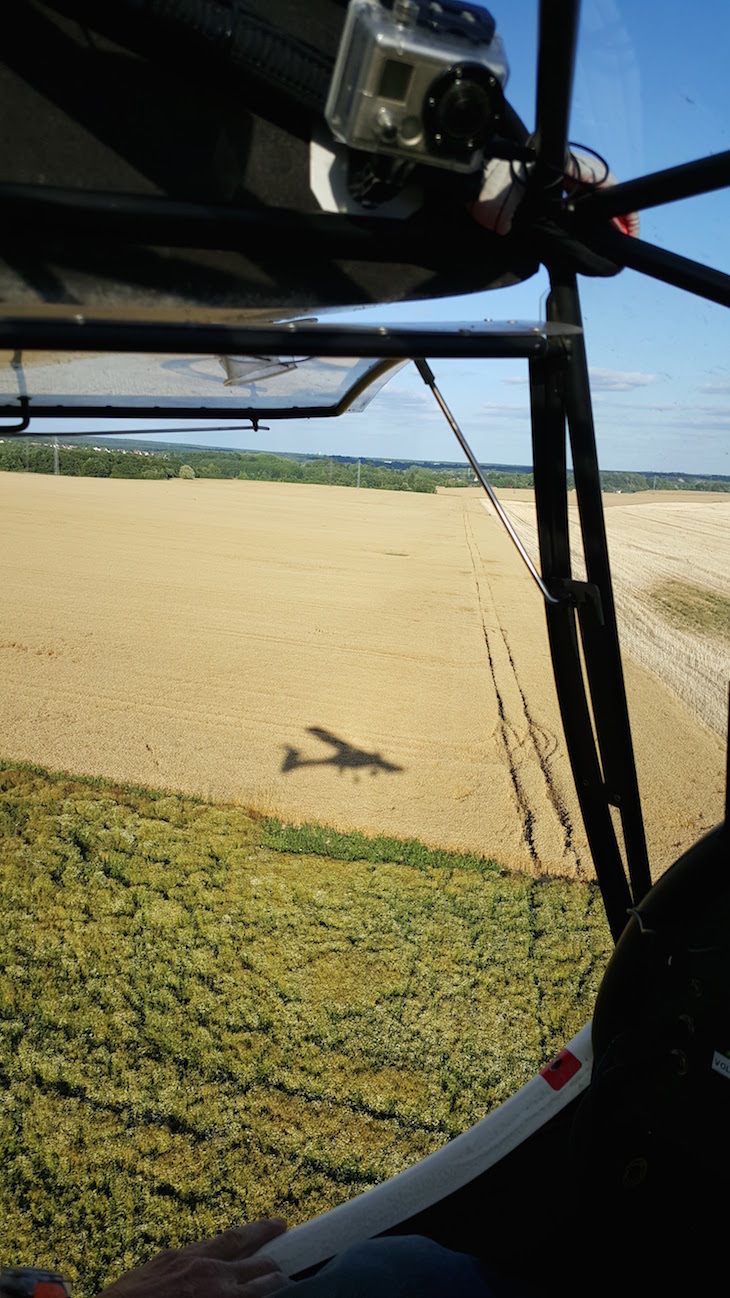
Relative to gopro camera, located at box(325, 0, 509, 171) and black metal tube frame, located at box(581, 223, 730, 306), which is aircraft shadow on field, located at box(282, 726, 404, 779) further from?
gopro camera, located at box(325, 0, 509, 171)

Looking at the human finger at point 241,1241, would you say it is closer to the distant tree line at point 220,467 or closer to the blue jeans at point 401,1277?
the blue jeans at point 401,1277

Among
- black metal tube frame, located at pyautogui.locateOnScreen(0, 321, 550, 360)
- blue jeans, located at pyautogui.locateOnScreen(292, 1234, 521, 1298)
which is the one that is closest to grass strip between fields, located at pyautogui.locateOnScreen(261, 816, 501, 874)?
blue jeans, located at pyautogui.locateOnScreen(292, 1234, 521, 1298)

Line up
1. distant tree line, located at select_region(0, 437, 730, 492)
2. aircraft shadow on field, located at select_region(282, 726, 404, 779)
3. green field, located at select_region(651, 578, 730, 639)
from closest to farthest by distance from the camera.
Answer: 1. aircraft shadow on field, located at select_region(282, 726, 404, 779)
2. green field, located at select_region(651, 578, 730, 639)
3. distant tree line, located at select_region(0, 437, 730, 492)

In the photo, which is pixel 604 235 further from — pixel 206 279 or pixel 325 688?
pixel 325 688

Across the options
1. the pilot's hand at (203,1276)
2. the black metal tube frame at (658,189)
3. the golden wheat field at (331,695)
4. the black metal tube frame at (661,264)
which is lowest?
the golden wheat field at (331,695)

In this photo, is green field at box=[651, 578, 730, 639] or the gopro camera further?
green field at box=[651, 578, 730, 639]

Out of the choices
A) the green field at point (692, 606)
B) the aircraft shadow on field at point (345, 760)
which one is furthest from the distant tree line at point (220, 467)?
the aircraft shadow on field at point (345, 760)
